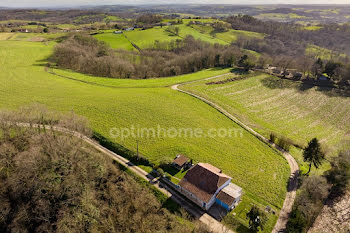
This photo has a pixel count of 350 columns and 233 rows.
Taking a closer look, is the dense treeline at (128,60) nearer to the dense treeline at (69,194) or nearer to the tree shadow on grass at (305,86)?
the tree shadow on grass at (305,86)

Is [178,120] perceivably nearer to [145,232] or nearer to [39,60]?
[145,232]

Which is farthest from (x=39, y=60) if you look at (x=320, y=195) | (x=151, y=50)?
(x=320, y=195)

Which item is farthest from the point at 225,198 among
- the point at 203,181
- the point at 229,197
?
the point at 203,181

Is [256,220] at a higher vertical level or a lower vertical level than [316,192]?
higher

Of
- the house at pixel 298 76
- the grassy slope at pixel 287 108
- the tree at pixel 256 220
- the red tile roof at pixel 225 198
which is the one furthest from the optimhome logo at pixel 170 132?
the house at pixel 298 76

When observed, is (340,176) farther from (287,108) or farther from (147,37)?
(147,37)

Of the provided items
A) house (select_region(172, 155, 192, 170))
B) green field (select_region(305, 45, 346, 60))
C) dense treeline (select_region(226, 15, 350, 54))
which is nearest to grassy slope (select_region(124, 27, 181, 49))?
dense treeline (select_region(226, 15, 350, 54))
